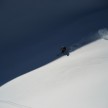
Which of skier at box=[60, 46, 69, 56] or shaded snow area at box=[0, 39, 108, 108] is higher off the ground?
skier at box=[60, 46, 69, 56]

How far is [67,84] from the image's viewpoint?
7.64ft

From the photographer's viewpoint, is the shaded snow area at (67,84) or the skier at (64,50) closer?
the shaded snow area at (67,84)

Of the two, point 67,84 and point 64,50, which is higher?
point 64,50

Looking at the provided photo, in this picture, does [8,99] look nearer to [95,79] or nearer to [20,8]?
[95,79]

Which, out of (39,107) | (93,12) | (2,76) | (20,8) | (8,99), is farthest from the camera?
(93,12)

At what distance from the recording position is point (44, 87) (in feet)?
7.92

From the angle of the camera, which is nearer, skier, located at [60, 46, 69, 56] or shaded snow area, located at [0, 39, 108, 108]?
shaded snow area, located at [0, 39, 108, 108]

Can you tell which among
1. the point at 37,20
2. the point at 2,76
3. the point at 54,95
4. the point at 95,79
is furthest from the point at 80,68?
the point at 37,20

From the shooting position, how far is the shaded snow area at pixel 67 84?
2.12 m

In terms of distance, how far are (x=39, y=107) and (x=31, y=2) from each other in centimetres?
172

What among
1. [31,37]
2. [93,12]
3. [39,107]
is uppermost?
[93,12]

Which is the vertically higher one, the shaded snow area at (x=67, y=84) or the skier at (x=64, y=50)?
the skier at (x=64, y=50)

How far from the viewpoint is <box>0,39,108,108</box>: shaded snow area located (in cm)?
212

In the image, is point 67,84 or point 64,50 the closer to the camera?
point 67,84
